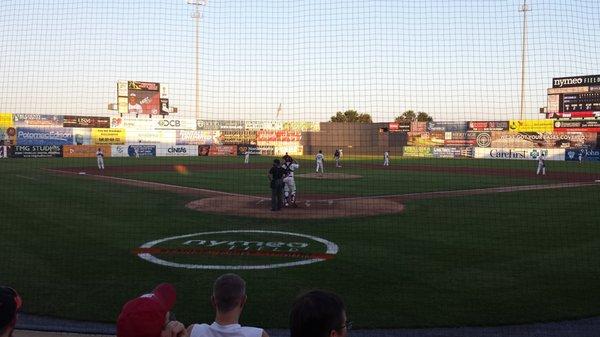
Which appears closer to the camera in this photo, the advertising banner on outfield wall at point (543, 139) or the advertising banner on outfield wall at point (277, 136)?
the advertising banner on outfield wall at point (543, 139)

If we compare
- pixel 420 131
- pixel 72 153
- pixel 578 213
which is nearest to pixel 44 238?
pixel 578 213

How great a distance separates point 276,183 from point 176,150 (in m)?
42.6

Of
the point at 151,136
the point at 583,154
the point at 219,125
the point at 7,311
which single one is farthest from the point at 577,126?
the point at 7,311

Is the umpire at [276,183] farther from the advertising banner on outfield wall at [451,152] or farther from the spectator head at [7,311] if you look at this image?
the advertising banner on outfield wall at [451,152]

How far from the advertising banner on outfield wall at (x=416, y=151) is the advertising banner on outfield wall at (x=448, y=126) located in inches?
107

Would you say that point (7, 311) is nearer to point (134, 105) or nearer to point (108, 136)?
point (108, 136)

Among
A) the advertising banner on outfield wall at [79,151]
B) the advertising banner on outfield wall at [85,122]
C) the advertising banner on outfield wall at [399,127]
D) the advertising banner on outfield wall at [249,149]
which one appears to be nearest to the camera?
the advertising banner on outfield wall at [79,151]

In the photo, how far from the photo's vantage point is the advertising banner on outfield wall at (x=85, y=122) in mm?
55500

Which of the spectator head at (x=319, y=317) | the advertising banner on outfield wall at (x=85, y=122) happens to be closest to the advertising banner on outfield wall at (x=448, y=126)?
the advertising banner on outfield wall at (x=85, y=122)

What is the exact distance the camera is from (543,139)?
53062 mm

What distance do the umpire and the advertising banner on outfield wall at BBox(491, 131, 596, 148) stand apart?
4418cm

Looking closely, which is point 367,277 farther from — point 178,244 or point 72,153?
point 72,153

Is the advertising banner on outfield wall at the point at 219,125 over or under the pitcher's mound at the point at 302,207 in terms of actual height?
over

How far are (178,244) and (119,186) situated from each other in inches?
517
